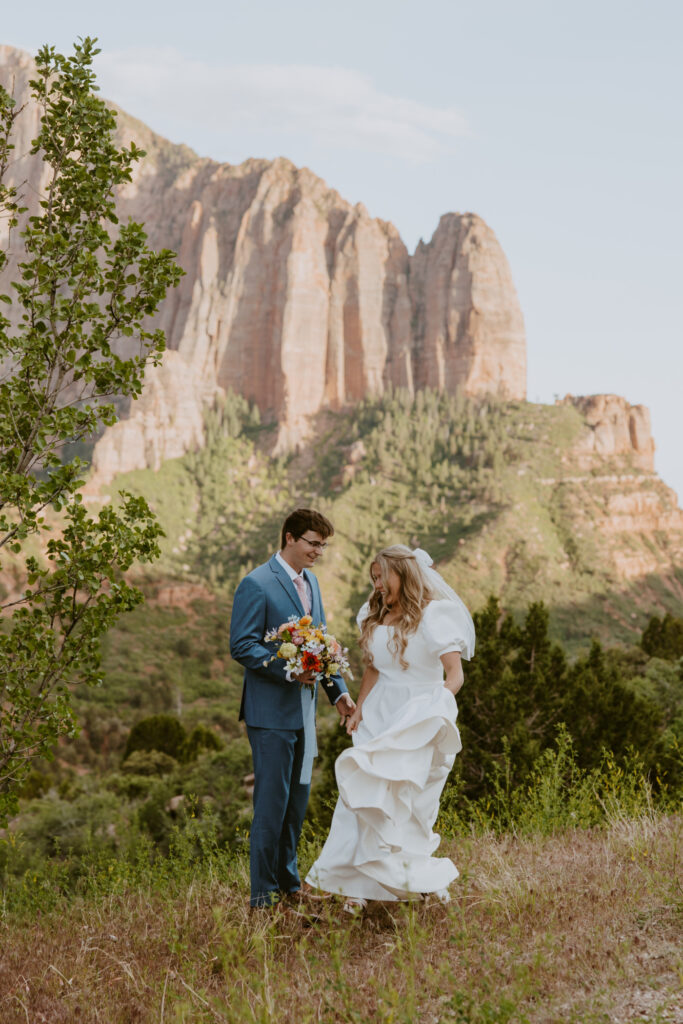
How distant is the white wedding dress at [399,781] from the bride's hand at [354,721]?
0.02m

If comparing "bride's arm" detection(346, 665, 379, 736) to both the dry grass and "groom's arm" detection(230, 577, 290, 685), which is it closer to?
"groom's arm" detection(230, 577, 290, 685)

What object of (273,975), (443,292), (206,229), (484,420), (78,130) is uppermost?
(206,229)

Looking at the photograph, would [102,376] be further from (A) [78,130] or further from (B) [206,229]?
(B) [206,229]

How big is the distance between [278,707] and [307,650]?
38 centimetres

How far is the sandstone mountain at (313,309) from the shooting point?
326ft

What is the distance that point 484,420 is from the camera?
81688mm

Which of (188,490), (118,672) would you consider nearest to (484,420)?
(188,490)

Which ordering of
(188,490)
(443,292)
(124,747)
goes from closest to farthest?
1. (124,747)
2. (188,490)
3. (443,292)

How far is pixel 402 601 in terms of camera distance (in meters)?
4.62

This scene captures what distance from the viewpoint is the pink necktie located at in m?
4.79

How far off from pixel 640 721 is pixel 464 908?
11090 mm

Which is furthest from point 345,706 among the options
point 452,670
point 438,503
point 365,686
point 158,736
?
point 438,503

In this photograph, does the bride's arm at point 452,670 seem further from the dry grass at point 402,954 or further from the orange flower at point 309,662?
the dry grass at point 402,954

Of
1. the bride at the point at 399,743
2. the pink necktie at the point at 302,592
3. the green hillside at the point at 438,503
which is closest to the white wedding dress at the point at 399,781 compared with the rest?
the bride at the point at 399,743
